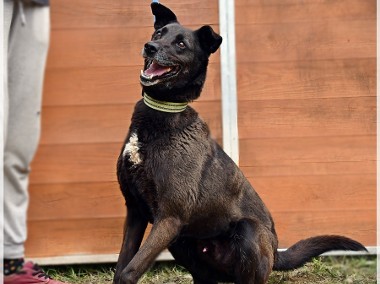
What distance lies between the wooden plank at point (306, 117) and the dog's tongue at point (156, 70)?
1317 millimetres

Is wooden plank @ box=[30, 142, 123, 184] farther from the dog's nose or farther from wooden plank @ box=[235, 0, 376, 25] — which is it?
the dog's nose

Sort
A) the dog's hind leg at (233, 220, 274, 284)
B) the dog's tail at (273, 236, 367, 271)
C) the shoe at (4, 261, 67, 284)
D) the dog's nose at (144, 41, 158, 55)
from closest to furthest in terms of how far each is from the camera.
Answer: the shoe at (4, 261, 67, 284)
the dog's nose at (144, 41, 158, 55)
the dog's hind leg at (233, 220, 274, 284)
the dog's tail at (273, 236, 367, 271)

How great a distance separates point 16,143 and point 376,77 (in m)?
2.90

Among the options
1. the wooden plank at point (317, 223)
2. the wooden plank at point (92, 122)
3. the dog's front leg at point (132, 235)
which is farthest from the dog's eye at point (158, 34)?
the wooden plank at point (317, 223)

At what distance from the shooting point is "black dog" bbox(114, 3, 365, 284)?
11.7ft

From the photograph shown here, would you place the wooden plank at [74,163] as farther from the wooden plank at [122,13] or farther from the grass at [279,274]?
the wooden plank at [122,13]

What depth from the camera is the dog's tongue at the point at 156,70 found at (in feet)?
11.8

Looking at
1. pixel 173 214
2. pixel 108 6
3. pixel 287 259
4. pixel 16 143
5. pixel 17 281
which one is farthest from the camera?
pixel 108 6

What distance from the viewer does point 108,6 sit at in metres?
4.79

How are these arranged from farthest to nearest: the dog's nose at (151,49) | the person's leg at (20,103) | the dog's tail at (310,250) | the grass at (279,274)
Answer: the grass at (279,274) < the dog's tail at (310,250) < the dog's nose at (151,49) < the person's leg at (20,103)

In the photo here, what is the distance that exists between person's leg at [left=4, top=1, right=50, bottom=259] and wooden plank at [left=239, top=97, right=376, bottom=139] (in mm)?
2264

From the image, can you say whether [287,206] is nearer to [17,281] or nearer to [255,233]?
[255,233]

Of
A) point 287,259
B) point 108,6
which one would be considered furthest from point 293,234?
point 108,6

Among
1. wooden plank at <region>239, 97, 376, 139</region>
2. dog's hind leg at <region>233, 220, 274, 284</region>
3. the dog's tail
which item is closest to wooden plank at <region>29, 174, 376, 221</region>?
wooden plank at <region>239, 97, 376, 139</region>
